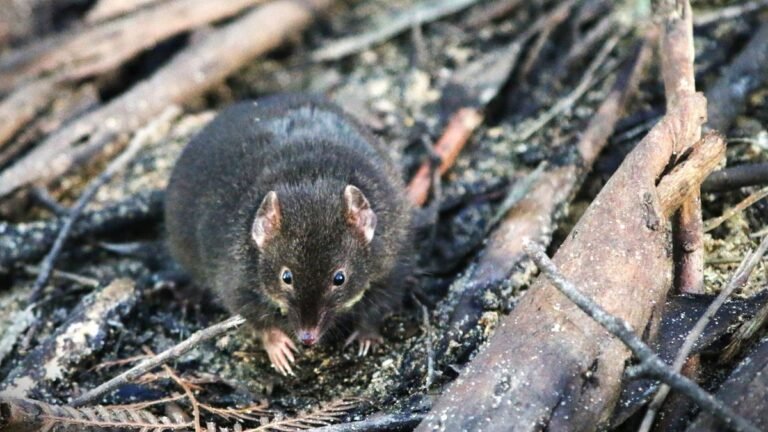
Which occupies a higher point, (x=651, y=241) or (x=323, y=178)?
(x=323, y=178)

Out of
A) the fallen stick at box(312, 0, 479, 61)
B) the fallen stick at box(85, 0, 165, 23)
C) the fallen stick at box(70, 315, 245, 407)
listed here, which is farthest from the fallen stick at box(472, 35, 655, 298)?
the fallen stick at box(85, 0, 165, 23)

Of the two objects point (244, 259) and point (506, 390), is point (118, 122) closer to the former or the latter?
point (244, 259)

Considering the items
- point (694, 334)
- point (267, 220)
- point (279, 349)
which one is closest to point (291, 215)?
point (267, 220)

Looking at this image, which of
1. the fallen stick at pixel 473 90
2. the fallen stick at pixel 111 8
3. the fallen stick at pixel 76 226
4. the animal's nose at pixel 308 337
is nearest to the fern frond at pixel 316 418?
the animal's nose at pixel 308 337

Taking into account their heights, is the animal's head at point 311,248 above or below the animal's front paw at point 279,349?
above

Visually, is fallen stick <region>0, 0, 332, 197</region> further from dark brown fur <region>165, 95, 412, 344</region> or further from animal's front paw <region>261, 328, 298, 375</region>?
animal's front paw <region>261, 328, 298, 375</region>

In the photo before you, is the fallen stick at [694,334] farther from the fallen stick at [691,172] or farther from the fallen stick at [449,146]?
the fallen stick at [449,146]

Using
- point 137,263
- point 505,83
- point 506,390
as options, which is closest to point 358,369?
point 506,390
